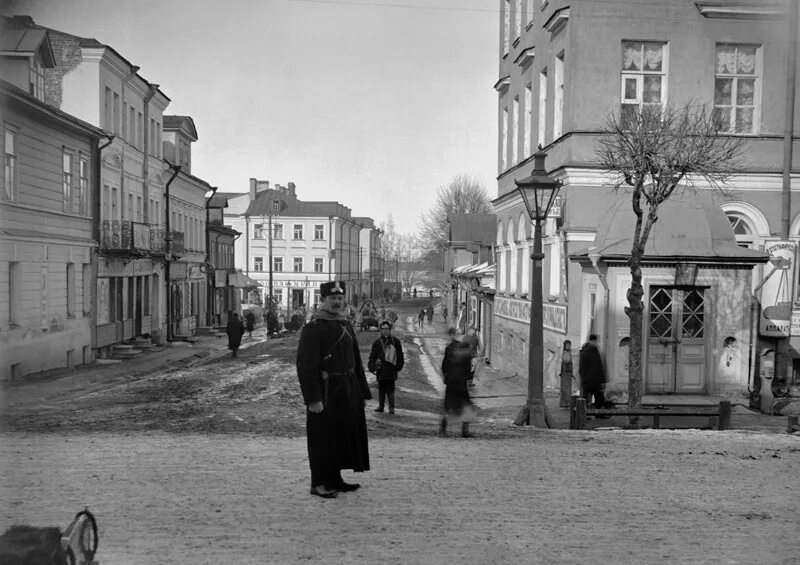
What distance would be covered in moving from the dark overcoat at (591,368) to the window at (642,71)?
6.13m

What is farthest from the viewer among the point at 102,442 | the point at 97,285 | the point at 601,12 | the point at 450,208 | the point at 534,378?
the point at 450,208

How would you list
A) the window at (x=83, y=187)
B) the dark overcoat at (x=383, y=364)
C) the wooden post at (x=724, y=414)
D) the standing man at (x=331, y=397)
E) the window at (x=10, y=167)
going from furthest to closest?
1. the window at (x=83, y=187)
2. the window at (x=10, y=167)
3. the dark overcoat at (x=383, y=364)
4. the wooden post at (x=724, y=414)
5. the standing man at (x=331, y=397)

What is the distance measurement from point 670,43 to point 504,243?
9.04 metres

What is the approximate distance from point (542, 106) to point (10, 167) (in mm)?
12215

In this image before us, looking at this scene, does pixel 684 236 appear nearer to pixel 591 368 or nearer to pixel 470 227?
pixel 591 368

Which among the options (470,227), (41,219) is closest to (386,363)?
(41,219)

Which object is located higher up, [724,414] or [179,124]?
[179,124]

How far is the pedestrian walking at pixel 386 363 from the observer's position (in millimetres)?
13164

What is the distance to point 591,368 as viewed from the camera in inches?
540

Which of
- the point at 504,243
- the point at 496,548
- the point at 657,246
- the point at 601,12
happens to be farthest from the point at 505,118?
the point at 496,548

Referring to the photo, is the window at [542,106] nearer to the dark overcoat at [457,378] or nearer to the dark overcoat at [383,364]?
the dark overcoat at [383,364]

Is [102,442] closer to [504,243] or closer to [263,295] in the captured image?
[504,243]

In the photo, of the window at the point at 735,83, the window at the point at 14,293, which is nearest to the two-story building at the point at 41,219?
the window at the point at 14,293

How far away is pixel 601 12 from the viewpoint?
17000 millimetres
